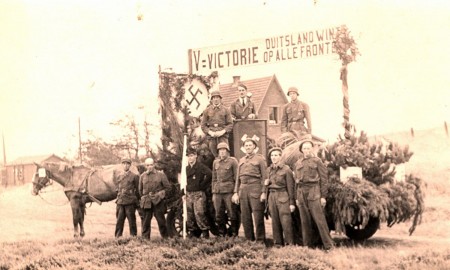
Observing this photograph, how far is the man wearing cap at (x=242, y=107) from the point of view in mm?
9672

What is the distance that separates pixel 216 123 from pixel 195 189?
3.74 feet

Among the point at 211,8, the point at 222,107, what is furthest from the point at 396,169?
the point at 211,8

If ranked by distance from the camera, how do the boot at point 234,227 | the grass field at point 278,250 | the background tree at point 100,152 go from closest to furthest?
1. the grass field at point 278,250
2. the boot at point 234,227
3. the background tree at point 100,152

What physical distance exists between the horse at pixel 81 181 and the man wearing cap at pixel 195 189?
2.30m

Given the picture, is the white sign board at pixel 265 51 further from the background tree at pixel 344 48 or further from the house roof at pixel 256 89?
the house roof at pixel 256 89

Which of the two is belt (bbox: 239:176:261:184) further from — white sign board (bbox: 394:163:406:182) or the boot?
white sign board (bbox: 394:163:406:182)

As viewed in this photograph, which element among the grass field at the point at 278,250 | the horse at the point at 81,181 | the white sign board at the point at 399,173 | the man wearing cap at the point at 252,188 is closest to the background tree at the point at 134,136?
the horse at the point at 81,181

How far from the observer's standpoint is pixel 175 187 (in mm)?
9664

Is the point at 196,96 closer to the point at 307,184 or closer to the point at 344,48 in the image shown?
the point at 344,48

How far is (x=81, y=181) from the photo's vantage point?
10961mm

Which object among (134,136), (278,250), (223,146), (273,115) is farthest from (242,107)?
(273,115)

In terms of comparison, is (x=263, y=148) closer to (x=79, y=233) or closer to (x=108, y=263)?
(x=108, y=263)

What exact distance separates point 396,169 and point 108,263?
4376 mm

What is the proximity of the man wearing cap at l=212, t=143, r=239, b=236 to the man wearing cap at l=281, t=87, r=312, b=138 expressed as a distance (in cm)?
112
